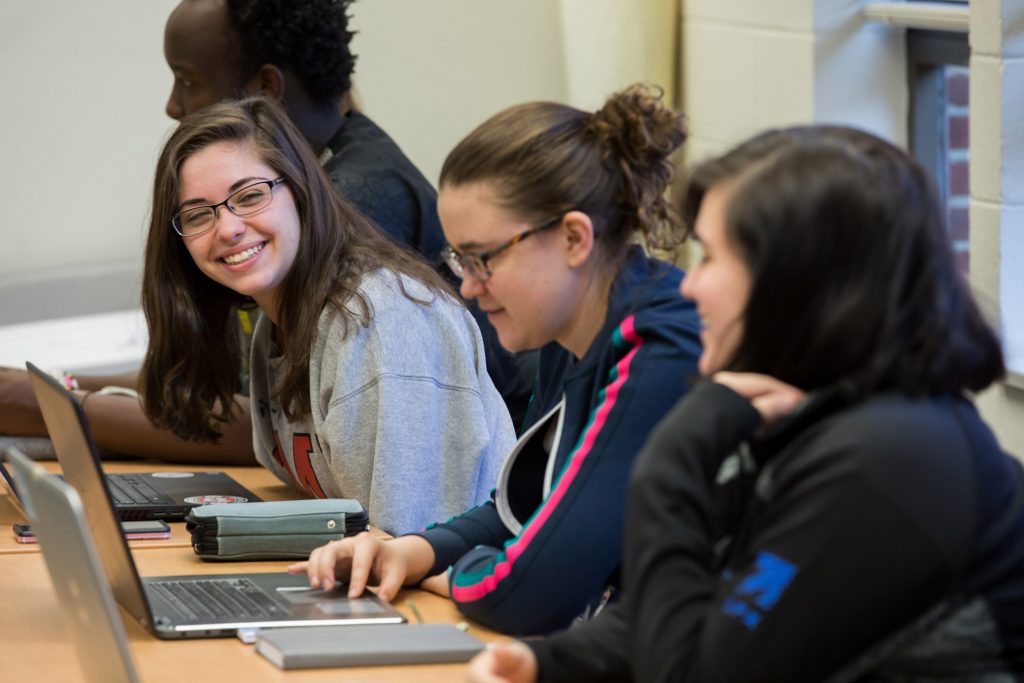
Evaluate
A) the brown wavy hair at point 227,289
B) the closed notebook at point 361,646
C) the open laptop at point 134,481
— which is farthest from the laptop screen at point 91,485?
the brown wavy hair at point 227,289

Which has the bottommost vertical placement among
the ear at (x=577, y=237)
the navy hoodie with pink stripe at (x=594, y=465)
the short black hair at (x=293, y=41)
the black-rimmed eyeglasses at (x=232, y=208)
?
the navy hoodie with pink stripe at (x=594, y=465)

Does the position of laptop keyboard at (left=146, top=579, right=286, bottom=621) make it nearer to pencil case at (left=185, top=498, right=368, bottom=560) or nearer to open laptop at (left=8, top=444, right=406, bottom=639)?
open laptop at (left=8, top=444, right=406, bottom=639)

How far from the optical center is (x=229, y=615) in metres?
1.61

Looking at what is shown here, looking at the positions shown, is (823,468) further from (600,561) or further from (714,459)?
(600,561)

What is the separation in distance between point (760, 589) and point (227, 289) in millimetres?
1542

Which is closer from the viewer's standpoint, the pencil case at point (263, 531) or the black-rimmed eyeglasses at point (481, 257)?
the black-rimmed eyeglasses at point (481, 257)

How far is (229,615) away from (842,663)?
2.59 ft

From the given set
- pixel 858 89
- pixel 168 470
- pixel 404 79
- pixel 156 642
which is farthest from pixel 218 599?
pixel 404 79

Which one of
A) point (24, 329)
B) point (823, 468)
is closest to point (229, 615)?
point (823, 468)

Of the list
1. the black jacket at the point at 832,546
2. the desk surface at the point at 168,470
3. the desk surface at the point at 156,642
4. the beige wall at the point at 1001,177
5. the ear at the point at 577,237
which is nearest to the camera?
the black jacket at the point at 832,546

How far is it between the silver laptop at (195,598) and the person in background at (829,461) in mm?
547

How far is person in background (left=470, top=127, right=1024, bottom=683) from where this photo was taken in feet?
3.38

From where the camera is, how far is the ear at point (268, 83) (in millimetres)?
2961

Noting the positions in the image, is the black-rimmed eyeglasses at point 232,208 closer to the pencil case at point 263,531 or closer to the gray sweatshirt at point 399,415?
the gray sweatshirt at point 399,415
